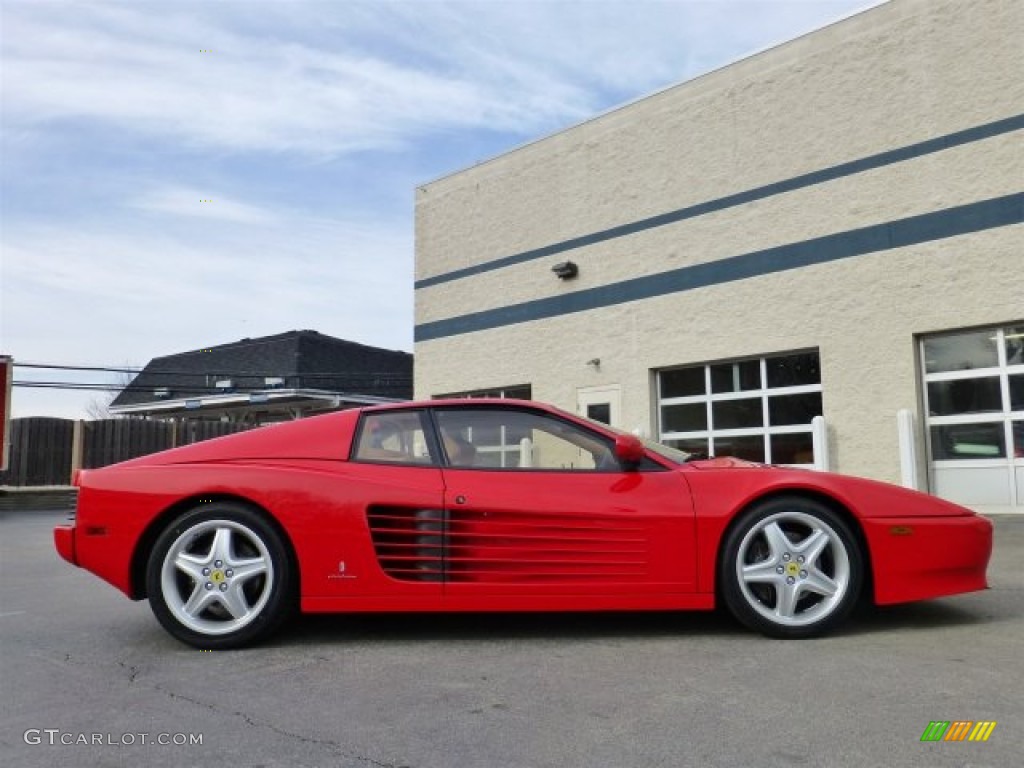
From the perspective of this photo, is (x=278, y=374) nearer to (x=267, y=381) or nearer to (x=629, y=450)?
(x=267, y=381)

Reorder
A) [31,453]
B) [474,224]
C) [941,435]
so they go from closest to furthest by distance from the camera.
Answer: [941,435]
[474,224]
[31,453]

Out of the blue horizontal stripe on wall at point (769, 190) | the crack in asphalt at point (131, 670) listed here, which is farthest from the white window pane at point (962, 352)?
the crack in asphalt at point (131, 670)

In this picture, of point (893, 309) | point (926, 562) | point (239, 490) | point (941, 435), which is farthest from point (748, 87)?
point (239, 490)

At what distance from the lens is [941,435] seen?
1016 cm

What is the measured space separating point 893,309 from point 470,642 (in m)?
8.48

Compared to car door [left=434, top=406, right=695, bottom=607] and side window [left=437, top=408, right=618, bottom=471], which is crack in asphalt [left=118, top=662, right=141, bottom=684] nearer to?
car door [left=434, top=406, right=695, bottom=607]

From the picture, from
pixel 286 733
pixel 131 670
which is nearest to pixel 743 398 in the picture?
pixel 131 670

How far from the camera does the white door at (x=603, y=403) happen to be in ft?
→ 45.2

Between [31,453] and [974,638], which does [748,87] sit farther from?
[31,453]

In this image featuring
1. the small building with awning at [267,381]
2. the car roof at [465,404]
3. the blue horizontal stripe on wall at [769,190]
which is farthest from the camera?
the small building with awning at [267,381]

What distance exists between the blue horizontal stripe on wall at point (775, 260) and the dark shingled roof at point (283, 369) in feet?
41.7

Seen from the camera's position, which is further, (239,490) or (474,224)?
(474,224)

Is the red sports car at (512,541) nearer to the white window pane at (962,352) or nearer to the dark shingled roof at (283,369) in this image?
the white window pane at (962,352)

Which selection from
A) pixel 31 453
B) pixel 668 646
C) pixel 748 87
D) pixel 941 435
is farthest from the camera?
pixel 31 453
